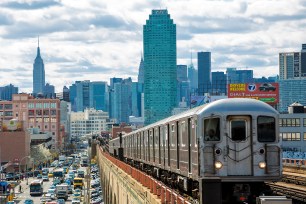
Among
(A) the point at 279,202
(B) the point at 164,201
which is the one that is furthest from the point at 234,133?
(A) the point at 279,202

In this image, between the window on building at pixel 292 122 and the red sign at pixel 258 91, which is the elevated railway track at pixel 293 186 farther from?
the red sign at pixel 258 91

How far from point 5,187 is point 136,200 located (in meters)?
65.4

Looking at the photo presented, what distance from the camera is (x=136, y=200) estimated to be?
35.4 m

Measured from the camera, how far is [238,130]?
22672 mm

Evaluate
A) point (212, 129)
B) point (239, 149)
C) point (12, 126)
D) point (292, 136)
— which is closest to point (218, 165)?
point (239, 149)

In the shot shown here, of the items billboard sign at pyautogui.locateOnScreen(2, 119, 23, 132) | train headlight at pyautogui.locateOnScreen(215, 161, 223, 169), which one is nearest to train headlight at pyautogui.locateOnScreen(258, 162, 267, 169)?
train headlight at pyautogui.locateOnScreen(215, 161, 223, 169)

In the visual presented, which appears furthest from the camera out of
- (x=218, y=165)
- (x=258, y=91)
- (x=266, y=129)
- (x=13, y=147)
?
(x=13, y=147)

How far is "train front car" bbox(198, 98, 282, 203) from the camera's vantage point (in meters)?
22.4

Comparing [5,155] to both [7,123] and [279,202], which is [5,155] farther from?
[279,202]

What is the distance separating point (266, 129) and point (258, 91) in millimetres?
88433

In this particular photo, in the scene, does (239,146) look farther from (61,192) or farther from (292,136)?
(61,192)

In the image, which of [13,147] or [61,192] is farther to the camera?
[13,147]

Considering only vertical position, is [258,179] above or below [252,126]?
below

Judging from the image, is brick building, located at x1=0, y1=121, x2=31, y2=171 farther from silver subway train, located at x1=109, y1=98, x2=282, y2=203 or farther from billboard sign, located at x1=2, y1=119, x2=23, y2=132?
silver subway train, located at x1=109, y1=98, x2=282, y2=203
